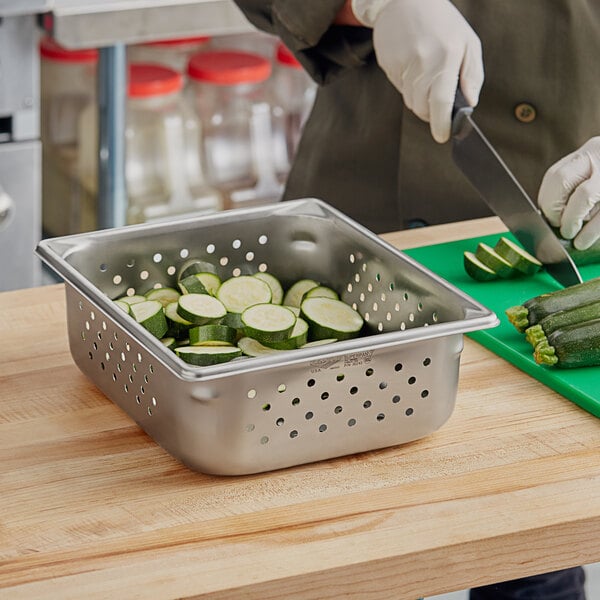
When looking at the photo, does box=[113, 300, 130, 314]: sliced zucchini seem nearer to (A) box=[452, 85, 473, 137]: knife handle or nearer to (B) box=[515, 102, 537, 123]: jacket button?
(A) box=[452, 85, 473, 137]: knife handle

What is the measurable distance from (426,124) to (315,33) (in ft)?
0.72

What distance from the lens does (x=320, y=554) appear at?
3.41 ft

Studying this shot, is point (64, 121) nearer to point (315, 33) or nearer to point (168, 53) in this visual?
point (168, 53)

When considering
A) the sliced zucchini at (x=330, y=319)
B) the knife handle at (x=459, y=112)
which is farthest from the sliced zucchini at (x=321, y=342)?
the knife handle at (x=459, y=112)

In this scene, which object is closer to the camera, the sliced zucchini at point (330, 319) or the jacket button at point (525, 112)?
the sliced zucchini at point (330, 319)

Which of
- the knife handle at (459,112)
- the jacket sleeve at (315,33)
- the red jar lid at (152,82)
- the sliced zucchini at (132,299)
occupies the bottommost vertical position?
the red jar lid at (152,82)

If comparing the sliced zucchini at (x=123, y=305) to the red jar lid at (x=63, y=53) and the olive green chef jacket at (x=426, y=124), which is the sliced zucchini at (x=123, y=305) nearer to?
the olive green chef jacket at (x=426, y=124)

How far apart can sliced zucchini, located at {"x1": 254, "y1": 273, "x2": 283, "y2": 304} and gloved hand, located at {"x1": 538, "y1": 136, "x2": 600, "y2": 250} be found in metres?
0.46

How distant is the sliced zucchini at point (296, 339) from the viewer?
1.20 metres

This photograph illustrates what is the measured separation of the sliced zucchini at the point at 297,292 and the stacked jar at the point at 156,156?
1.75 meters

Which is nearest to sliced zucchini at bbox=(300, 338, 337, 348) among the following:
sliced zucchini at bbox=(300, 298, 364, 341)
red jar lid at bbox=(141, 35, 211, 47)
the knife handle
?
sliced zucchini at bbox=(300, 298, 364, 341)

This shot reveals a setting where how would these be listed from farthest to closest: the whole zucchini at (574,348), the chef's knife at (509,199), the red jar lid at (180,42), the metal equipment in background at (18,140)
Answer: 1. the red jar lid at (180,42)
2. the metal equipment in background at (18,140)
3. the chef's knife at (509,199)
4. the whole zucchini at (574,348)

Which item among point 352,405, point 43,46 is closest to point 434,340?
point 352,405

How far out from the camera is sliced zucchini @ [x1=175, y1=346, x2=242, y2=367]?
45.0 inches
